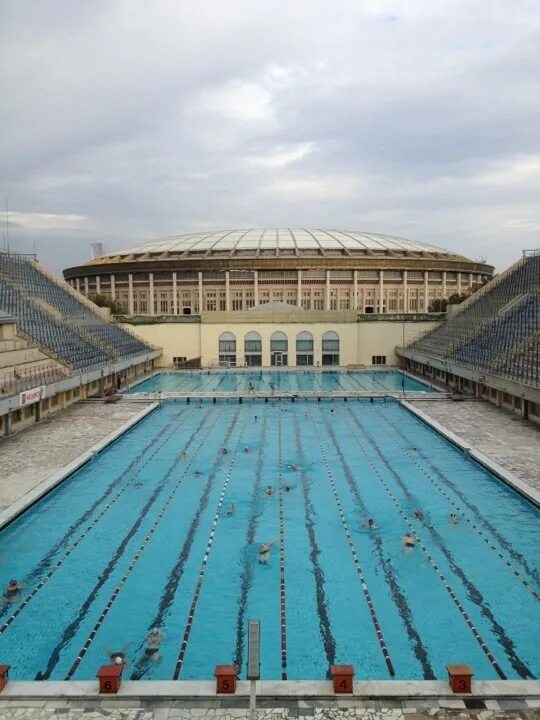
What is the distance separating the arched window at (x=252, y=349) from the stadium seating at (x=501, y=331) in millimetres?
11423

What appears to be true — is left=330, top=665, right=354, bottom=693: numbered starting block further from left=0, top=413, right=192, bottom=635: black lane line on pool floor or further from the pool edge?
the pool edge

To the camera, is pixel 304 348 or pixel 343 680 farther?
pixel 304 348

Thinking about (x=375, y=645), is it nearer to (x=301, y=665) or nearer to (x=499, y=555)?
(x=301, y=665)

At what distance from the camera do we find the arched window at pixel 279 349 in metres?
46.1

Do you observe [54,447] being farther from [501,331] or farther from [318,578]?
[501,331]

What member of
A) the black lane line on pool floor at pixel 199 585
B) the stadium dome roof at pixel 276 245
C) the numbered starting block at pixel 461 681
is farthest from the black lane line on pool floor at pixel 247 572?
the stadium dome roof at pixel 276 245

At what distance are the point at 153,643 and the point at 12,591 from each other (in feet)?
9.78

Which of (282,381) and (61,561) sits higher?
(282,381)

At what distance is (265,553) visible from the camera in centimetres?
1144

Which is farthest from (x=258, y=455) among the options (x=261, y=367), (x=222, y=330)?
(x=222, y=330)

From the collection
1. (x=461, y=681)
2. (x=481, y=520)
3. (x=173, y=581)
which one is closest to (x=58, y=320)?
(x=173, y=581)

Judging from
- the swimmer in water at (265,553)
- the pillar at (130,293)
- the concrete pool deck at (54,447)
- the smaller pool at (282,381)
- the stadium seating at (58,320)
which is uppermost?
the pillar at (130,293)

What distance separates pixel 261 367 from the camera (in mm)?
43750

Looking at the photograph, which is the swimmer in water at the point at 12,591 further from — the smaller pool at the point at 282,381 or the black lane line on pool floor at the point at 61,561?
the smaller pool at the point at 282,381
